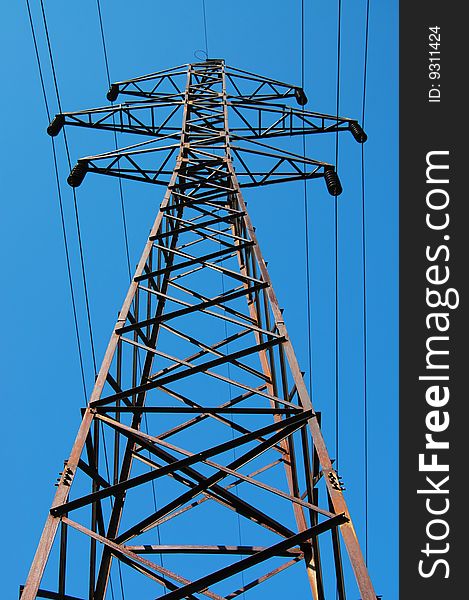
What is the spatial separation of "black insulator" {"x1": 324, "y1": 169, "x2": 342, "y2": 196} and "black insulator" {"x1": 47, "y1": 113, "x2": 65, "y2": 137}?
17.5 ft

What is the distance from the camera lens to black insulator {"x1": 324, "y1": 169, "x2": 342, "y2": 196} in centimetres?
1198

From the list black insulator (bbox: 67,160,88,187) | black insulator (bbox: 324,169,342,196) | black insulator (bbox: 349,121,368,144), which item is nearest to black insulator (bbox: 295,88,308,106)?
black insulator (bbox: 349,121,368,144)

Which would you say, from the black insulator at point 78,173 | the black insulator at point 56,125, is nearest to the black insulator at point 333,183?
the black insulator at point 78,173

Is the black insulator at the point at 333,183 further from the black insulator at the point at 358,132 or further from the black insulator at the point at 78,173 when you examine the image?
the black insulator at the point at 78,173

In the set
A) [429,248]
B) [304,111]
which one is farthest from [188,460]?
[304,111]

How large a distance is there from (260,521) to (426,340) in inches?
192

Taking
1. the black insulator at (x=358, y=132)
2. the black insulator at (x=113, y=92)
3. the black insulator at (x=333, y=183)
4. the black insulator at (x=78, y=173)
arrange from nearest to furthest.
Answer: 1. the black insulator at (x=333, y=183)
2. the black insulator at (x=78, y=173)
3. the black insulator at (x=358, y=132)
4. the black insulator at (x=113, y=92)

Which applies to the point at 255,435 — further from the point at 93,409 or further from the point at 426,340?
the point at 426,340

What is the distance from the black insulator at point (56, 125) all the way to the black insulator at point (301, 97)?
6089mm

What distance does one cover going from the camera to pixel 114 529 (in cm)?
719

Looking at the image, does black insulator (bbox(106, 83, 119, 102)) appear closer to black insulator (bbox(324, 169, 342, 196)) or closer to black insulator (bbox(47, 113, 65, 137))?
black insulator (bbox(47, 113, 65, 137))

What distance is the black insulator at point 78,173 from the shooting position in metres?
12.1

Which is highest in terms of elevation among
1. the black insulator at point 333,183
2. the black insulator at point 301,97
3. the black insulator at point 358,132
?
the black insulator at point 301,97

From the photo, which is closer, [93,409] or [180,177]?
[93,409]
